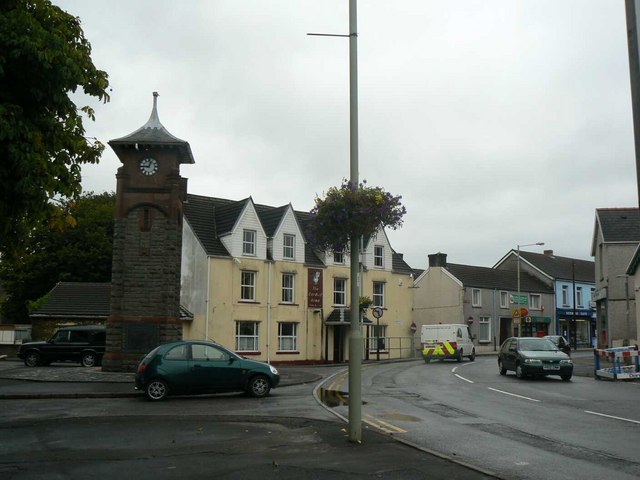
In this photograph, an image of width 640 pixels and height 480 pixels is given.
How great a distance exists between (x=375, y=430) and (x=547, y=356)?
14.4 meters

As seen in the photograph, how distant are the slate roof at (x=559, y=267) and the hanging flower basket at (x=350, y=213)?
5895 cm

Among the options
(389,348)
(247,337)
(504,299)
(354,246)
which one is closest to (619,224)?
(389,348)

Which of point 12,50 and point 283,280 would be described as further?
point 283,280

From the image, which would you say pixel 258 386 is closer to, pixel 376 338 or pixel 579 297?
pixel 376 338

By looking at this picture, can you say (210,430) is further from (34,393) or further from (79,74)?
(34,393)

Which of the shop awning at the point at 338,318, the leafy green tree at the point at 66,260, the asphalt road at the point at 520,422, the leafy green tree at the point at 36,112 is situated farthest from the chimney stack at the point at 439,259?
the leafy green tree at the point at 36,112

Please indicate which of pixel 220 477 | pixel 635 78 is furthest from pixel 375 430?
pixel 635 78

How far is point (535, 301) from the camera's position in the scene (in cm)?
6391

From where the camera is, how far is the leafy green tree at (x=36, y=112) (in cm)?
862

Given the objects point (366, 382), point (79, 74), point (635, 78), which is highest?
point (79, 74)

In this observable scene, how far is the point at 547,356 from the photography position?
24.0m

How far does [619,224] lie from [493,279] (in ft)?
63.4

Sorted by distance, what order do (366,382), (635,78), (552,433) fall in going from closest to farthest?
(635,78) < (552,433) < (366,382)

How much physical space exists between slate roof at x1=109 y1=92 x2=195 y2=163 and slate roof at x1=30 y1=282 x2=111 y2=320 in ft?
45.0
